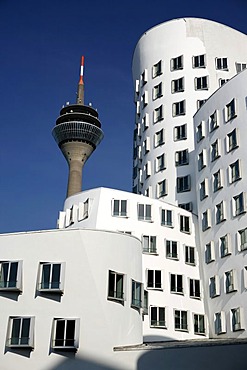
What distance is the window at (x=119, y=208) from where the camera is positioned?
4144 cm

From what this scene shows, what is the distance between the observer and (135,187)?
55094 millimetres

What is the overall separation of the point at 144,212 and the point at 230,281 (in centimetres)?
938

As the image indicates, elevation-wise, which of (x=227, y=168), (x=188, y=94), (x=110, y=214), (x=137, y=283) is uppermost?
(x=188, y=94)

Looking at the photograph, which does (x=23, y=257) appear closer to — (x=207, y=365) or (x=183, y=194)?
(x=207, y=365)

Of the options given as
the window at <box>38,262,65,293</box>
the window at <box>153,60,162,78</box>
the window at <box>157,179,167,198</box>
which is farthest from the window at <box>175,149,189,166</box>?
the window at <box>38,262,65,293</box>

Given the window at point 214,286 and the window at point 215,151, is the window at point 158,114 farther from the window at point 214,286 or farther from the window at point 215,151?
the window at point 214,286

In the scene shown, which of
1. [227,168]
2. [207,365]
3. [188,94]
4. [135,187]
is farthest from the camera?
[135,187]

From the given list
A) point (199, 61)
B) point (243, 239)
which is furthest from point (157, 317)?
point (199, 61)

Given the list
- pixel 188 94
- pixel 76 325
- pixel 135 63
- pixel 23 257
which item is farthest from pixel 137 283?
pixel 135 63

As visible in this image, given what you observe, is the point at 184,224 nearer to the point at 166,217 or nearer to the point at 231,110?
the point at 166,217

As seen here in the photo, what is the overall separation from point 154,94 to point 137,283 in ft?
91.0

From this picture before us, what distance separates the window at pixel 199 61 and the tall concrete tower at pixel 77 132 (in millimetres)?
32622

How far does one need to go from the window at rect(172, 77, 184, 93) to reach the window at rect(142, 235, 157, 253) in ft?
55.9

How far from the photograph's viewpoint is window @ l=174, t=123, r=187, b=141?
159ft
